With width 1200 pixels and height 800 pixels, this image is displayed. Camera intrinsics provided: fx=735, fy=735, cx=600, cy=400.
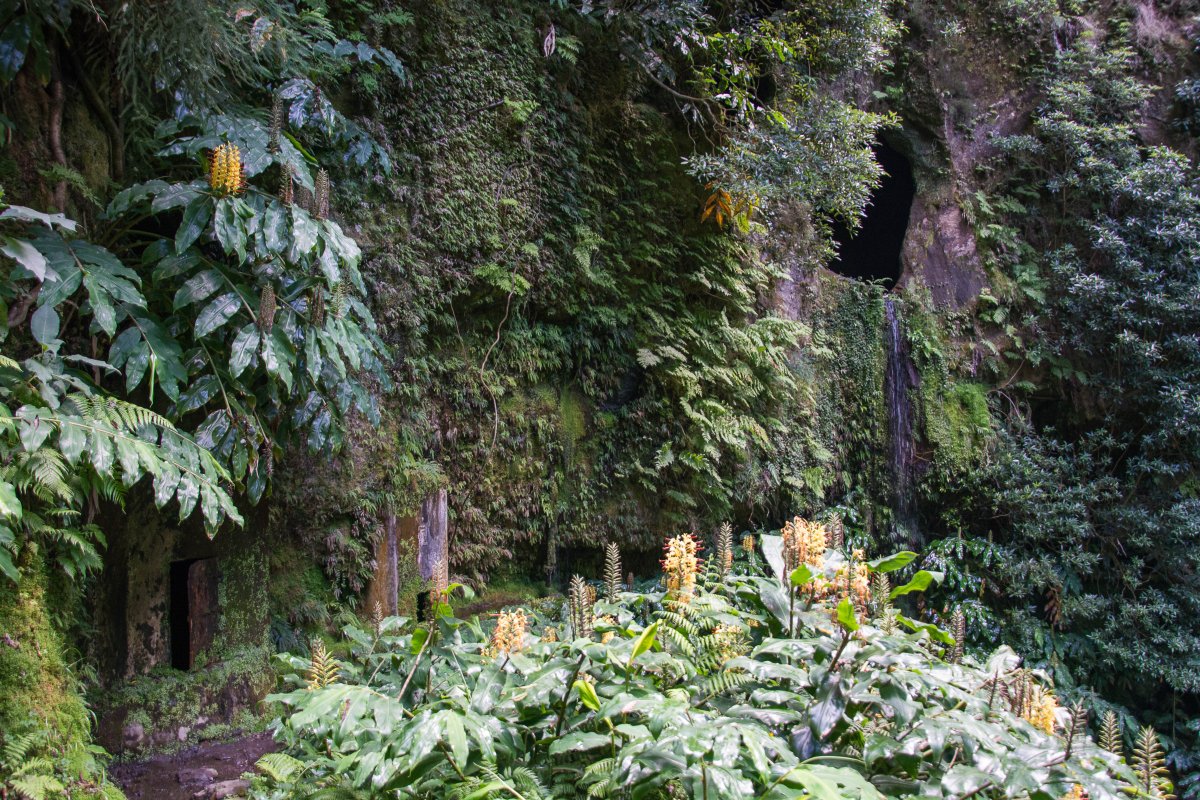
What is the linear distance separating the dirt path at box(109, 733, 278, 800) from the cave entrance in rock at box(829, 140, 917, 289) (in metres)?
7.90

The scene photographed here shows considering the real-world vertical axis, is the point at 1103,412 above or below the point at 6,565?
above

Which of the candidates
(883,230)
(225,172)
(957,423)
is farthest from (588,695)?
(883,230)

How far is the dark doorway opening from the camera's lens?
335 cm

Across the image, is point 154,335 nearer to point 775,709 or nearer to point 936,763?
point 775,709

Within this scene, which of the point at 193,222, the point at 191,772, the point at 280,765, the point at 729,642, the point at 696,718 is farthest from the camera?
the point at 191,772

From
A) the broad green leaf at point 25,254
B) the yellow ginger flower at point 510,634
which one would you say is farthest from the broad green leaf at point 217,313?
the yellow ginger flower at point 510,634

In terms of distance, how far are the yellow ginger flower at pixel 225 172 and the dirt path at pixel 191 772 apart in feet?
7.81

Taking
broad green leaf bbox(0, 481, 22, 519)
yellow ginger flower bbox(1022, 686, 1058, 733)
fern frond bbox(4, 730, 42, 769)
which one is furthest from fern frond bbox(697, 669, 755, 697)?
fern frond bbox(4, 730, 42, 769)

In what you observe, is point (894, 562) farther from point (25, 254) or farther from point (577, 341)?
point (577, 341)

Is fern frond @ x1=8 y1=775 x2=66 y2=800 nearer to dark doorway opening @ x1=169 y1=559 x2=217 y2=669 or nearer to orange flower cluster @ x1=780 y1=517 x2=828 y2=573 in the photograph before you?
dark doorway opening @ x1=169 y1=559 x2=217 y2=669

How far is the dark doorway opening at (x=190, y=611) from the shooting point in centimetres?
335

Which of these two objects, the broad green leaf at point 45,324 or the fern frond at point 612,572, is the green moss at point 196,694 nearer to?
the broad green leaf at point 45,324

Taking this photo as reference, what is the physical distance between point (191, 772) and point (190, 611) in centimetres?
68

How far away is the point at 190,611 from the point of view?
337 centimetres
